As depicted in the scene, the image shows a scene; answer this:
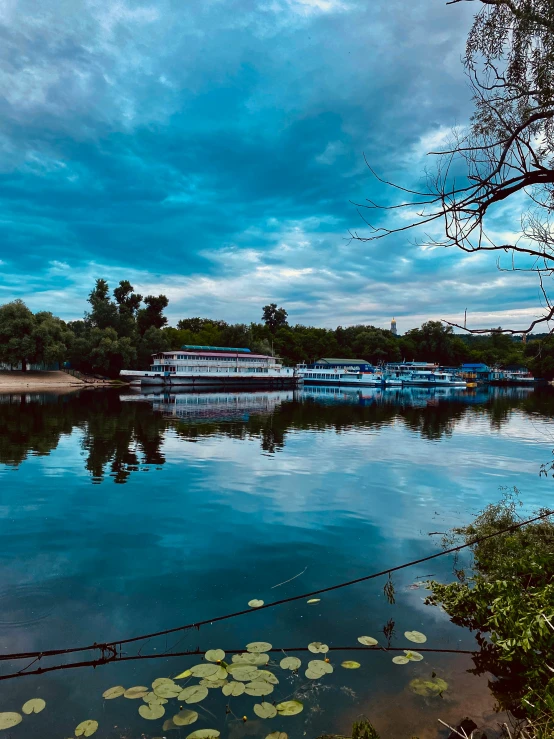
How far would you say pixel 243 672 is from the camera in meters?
6.50

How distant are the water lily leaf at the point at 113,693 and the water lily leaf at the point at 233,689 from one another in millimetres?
1378

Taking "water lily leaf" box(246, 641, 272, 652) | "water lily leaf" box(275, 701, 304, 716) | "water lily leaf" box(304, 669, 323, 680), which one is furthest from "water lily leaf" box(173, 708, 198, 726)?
"water lily leaf" box(304, 669, 323, 680)

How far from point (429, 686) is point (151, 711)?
3.80 meters

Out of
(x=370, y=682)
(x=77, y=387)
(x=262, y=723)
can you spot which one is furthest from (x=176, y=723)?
(x=77, y=387)

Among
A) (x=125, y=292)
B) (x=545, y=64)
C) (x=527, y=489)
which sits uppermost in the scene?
(x=125, y=292)

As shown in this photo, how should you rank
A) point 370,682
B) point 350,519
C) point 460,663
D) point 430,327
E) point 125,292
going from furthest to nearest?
point 430,327 → point 125,292 → point 350,519 → point 460,663 → point 370,682

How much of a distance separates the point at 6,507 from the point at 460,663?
44.6 ft

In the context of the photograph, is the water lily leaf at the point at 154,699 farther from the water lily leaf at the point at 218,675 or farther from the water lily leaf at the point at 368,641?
the water lily leaf at the point at 368,641

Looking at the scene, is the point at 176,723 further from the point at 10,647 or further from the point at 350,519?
the point at 350,519

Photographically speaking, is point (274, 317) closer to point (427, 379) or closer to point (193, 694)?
point (427, 379)

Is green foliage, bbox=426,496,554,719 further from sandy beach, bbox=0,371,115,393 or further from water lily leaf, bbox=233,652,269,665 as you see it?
sandy beach, bbox=0,371,115,393

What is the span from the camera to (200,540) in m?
12.3

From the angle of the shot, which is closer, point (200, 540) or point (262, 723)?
point (262, 723)

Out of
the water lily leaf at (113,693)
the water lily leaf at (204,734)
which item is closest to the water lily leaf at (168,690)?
the water lily leaf at (113,693)
